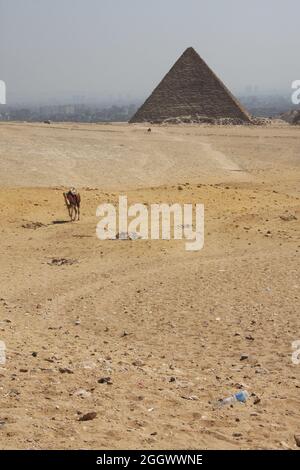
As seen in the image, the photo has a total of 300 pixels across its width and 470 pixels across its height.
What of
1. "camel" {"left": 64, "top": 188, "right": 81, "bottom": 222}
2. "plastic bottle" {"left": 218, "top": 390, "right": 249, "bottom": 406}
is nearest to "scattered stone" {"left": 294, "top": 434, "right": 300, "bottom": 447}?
"plastic bottle" {"left": 218, "top": 390, "right": 249, "bottom": 406}

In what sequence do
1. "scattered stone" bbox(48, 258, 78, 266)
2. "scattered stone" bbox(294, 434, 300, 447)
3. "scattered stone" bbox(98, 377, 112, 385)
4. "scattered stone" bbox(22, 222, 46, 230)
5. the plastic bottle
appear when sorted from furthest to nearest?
"scattered stone" bbox(22, 222, 46, 230)
"scattered stone" bbox(48, 258, 78, 266)
"scattered stone" bbox(98, 377, 112, 385)
the plastic bottle
"scattered stone" bbox(294, 434, 300, 447)

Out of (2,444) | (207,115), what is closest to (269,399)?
(2,444)

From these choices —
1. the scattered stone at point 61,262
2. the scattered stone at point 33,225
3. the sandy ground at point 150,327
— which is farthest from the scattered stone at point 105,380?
the scattered stone at point 33,225

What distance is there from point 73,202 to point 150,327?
Answer: 7007mm

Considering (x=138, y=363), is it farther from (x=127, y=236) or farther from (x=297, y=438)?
(x=127, y=236)

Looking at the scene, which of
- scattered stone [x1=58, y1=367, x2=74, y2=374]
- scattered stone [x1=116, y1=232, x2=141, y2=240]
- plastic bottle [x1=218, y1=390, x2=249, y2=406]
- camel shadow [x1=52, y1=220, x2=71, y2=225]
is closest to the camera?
plastic bottle [x1=218, y1=390, x2=249, y2=406]

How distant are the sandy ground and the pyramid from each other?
1778 inches

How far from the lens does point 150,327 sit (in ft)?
27.6

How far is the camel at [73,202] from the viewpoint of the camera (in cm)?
1473

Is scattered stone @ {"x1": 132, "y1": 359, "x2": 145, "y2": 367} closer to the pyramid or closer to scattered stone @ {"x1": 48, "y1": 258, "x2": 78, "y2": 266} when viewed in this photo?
scattered stone @ {"x1": 48, "y1": 258, "x2": 78, "y2": 266}

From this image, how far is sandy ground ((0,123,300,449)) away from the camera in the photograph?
5410 millimetres

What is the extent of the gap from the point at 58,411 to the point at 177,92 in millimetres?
60624
